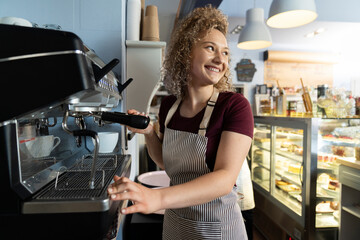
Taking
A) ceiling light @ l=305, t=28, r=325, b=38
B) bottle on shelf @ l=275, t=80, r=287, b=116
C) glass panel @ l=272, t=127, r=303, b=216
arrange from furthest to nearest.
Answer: ceiling light @ l=305, t=28, r=325, b=38 → bottle on shelf @ l=275, t=80, r=287, b=116 → glass panel @ l=272, t=127, r=303, b=216

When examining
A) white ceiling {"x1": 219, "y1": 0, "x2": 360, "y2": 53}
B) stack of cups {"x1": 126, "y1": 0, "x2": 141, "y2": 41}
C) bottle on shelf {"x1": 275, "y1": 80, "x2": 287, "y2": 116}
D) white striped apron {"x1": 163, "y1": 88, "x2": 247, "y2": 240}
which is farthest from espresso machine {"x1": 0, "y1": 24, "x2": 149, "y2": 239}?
white ceiling {"x1": 219, "y1": 0, "x2": 360, "y2": 53}

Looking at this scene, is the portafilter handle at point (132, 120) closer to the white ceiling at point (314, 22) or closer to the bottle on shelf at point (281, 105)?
the bottle on shelf at point (281, 105)

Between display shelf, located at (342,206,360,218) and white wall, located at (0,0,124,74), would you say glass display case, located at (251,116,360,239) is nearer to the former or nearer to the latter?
display shelf, located at (342,206,360,218)

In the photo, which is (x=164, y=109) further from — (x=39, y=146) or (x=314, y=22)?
(x=314, y=22)

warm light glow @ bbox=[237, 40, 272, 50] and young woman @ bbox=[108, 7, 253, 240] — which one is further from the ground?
warm light glow @ bbox=[237, 40, 272, 50]

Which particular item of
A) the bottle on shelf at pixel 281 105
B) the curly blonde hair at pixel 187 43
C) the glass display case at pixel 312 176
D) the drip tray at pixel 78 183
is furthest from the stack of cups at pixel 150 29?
the bottle on shelf at pixel 281 105

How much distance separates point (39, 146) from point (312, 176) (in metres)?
2.01

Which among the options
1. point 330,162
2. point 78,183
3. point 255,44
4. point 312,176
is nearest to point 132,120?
point 78,183

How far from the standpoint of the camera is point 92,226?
556mm

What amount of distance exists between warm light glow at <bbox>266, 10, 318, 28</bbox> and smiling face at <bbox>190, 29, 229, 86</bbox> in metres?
1.46

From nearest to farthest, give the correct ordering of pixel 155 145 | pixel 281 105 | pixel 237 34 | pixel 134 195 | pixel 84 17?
pixel 134 195 < pixel 155 145 < pixel 84 17 < pixel 281 105 < pixel 237 34

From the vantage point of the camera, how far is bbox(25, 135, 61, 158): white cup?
705 mm

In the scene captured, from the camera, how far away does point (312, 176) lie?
6.59 feet

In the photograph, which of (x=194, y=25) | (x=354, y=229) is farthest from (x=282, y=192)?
(x=194, y=25)
